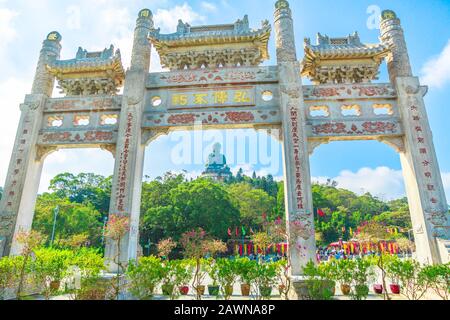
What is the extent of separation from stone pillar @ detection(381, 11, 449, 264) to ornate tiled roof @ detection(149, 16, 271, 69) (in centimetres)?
437

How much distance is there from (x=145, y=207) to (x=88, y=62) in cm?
2080

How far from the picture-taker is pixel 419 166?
8.40m

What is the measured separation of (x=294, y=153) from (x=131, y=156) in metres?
4.75

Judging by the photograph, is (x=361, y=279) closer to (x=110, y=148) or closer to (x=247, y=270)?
(x=247, y=270)

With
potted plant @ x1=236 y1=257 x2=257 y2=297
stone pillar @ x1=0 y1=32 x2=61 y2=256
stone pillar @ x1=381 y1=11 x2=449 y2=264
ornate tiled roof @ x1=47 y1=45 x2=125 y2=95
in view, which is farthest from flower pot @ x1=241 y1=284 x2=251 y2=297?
ornate tiled roof @ x1=47 y1=45 x2=125 y2=95

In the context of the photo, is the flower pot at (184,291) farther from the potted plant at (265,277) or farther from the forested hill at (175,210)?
the forested hill at (175,210)

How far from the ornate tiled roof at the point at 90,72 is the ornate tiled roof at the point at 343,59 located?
256 inches

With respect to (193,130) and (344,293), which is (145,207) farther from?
(344,293)

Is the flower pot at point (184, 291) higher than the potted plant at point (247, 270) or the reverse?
the reverse

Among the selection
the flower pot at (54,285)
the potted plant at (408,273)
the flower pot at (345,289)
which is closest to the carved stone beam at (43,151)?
the flower pot at (54,285)

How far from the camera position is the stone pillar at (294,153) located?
7719 mm

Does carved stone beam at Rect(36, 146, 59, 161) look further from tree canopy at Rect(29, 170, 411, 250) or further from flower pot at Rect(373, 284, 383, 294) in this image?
tree canopy at Rect(29, 170, 411, 250)
